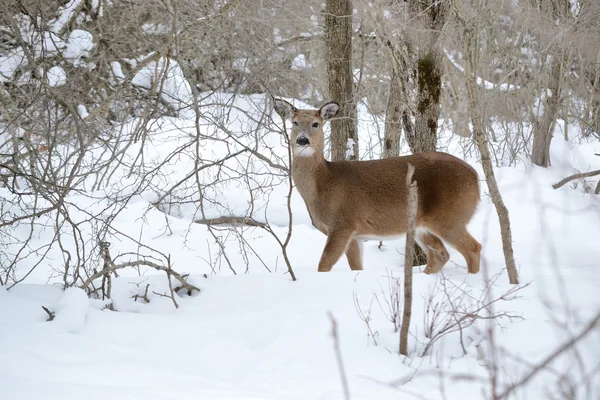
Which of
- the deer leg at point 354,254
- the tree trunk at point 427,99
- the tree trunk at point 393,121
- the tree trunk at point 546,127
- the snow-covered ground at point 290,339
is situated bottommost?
the snow-covered ground at point 290,339

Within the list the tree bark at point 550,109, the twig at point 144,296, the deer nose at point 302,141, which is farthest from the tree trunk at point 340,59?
the twig at point 144,296

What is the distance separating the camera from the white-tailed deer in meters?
7.12

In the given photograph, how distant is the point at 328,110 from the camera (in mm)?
7551

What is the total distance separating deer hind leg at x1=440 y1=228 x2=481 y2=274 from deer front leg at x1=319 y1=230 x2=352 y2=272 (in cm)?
100

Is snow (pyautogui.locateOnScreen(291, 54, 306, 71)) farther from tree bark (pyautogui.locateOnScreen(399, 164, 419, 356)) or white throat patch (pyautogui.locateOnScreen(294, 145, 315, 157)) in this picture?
tree bark (pyautogui.locateOnScreen(399, 164, 419, 356))

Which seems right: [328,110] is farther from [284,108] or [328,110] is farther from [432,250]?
[432,250]

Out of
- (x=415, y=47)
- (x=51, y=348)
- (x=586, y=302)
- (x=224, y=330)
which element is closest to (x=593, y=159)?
(x=415, y=47)

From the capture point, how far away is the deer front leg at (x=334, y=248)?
281 inches

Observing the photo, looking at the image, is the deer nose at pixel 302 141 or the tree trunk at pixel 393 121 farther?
the tree trunk at pixel 393 121

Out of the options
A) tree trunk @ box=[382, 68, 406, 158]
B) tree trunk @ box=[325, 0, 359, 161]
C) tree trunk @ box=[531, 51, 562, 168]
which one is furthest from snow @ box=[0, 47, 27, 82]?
tree trunk @ box=[531, 51, 562, 168]

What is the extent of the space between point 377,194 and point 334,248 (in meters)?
0.73

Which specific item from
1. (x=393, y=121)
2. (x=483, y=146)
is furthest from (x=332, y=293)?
(x=393, y=121)

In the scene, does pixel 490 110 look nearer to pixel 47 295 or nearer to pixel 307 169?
pixel 307 169

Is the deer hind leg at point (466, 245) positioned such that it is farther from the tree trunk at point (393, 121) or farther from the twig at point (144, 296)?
the twig at point (144, 296)
